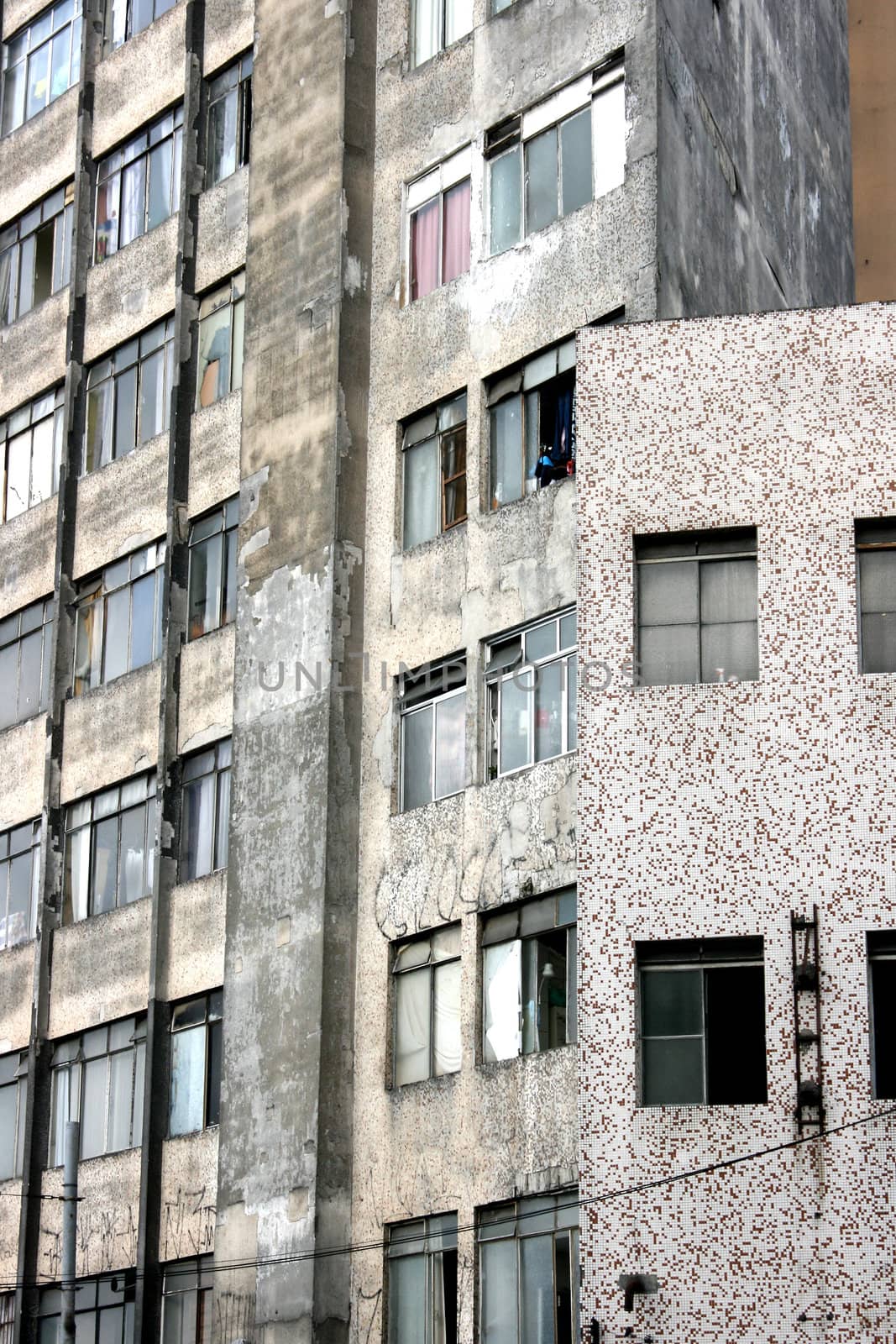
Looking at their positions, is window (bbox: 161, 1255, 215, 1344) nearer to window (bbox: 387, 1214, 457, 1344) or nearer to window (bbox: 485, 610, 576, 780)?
window (bbox: 387, 1214, 457, 1344)

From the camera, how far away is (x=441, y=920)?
27.1 meters

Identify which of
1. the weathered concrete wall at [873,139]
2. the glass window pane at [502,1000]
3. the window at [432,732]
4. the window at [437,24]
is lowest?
→ the glass window pane at [502,1000]

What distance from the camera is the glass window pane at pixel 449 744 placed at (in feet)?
91.5

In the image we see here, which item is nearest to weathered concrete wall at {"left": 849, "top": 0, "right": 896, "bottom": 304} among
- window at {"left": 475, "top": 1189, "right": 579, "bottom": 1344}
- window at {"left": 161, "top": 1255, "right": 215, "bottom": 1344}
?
window at {"left": 161, "top": 1255, "right": 215, "bottom": 1344}

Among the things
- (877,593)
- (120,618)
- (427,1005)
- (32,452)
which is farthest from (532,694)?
(32,452)

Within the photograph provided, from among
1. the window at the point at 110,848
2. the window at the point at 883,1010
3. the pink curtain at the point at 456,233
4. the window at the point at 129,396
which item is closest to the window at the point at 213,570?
the window at the point at 129,396

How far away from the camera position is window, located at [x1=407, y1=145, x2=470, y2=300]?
30297 millimetres

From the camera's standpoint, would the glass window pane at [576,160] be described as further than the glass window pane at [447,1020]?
Yes

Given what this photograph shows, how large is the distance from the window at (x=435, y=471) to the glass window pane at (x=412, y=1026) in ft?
17.8

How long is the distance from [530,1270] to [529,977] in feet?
10.3

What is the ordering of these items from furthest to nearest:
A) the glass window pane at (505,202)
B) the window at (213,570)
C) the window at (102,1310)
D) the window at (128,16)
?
1. the window at (128,16)
2. the window at (213,570)
3. the window at (102,1310)
4. the glass window pane at (505,202)

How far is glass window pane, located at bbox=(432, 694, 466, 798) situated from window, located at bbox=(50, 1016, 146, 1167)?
6210mm

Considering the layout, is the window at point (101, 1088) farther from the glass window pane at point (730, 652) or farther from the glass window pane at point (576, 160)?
the glass window pane at point (576, 160)

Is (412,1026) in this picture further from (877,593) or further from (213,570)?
(213,570)
